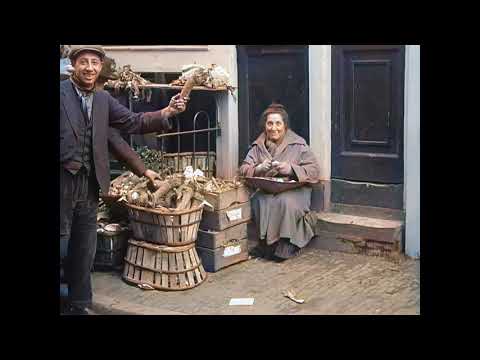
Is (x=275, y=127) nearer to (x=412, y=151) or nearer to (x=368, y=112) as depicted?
(x=368, y=112)

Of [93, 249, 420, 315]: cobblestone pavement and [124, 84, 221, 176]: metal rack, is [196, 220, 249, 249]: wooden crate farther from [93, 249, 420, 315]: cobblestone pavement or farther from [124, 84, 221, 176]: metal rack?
[124, 84, 221, 176]: metal rack

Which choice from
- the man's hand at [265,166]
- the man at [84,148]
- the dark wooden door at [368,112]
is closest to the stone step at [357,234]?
the dark wooden door at [368,112]

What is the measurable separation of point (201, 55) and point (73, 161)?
1.50m

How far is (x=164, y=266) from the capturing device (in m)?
6.73

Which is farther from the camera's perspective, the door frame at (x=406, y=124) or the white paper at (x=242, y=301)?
the door frame at (x=406, y=124)

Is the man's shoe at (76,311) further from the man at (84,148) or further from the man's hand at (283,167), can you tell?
the man's hand at (283,167)

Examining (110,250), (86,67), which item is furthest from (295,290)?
(86,67)

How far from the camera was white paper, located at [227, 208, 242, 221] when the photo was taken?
7125mm

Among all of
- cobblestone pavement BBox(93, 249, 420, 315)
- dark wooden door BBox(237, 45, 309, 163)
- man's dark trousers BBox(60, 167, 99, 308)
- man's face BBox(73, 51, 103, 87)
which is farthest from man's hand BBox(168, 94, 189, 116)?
cobblestone pavement BBox(93, 249, 420, 315)

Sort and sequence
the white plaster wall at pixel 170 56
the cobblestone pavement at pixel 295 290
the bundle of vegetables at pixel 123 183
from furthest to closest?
1. the bundle of vegetables at pixel 123 183
2. the white plaster wall at pixel 170 56
3. the cobblestone pavement at pixel 295 290

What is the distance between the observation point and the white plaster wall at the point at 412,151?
6.70 m

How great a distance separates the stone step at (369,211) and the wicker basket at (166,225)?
1.24 metres

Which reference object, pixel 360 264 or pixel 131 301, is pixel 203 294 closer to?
pixel 131 301

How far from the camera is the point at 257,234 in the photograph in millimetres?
7414
